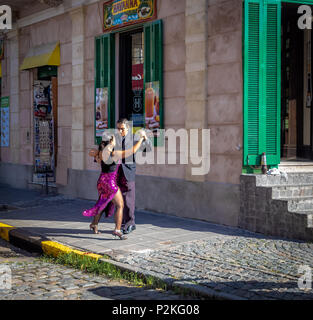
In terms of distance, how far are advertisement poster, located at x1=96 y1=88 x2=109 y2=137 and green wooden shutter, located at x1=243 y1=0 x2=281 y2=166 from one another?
13.3 ft

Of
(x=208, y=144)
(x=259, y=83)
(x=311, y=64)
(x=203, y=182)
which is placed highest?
(x=311, y=64)

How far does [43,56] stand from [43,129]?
2046mm

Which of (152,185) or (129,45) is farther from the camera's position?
(129,45)

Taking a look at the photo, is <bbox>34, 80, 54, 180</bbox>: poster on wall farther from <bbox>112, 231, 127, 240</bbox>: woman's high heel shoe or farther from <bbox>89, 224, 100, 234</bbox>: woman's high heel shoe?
<bbox>112, 231, 127, 240</bbox>: woman's high heel shoe

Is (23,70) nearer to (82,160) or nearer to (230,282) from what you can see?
(82,160)

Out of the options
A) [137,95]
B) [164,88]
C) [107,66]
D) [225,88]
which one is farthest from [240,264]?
[107,66]

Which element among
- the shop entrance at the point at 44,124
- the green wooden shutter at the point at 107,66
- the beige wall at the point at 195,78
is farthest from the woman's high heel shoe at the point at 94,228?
the shop entrance at the point at 44,124

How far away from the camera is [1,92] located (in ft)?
52.2

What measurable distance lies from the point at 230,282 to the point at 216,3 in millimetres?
5304

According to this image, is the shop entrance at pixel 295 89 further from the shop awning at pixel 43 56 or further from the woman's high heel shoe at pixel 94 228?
the shop awning at pixel 43 56

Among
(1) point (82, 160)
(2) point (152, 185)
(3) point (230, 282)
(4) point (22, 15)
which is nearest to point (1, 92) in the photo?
(4) point (22, 15)

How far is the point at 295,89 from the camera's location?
11.1 metres

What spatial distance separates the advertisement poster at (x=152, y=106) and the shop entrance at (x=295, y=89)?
2.87 meters

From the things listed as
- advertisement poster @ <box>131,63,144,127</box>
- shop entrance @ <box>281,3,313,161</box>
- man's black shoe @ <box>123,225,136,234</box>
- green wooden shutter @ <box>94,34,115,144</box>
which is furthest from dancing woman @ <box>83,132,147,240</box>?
shop entrance @ <box>281,3,313,161</box>
